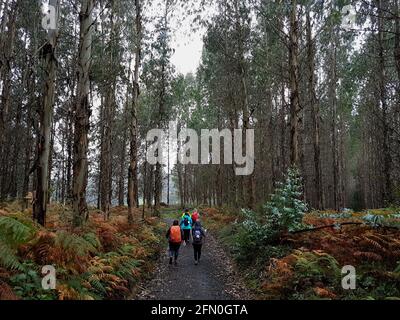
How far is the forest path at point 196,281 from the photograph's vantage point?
755 cm

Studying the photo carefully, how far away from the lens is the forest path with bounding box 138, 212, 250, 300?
7.55m

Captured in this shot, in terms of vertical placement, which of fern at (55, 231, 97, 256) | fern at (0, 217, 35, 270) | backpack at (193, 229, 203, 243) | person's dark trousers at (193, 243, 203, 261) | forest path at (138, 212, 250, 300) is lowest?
forest path at (138, 212, 250, 300)

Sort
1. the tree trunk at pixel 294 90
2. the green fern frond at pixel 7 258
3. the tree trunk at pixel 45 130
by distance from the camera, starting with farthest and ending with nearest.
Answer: the tree trunk at pixel 294 90
the tree trunk at pixel 45 130
the green fern frond at pixel 7 258

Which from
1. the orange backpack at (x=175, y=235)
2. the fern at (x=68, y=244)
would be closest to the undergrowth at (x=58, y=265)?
the fern at (x=68, y=244)

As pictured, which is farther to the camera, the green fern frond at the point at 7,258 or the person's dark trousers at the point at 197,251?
the person's dark trousers at the point at 197,251

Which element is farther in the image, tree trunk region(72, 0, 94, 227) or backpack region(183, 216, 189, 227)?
backpack region(183, 216, 189, 227)

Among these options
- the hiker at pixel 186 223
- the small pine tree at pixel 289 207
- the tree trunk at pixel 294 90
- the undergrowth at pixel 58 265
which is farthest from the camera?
the hiker at pixel 186 223

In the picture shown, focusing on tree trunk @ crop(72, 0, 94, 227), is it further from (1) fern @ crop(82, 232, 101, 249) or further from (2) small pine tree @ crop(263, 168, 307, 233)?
(2) small pine tree @ crop(263, 168, 307, 233)

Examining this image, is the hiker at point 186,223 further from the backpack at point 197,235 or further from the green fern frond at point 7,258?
the green fern frond at point 7,258

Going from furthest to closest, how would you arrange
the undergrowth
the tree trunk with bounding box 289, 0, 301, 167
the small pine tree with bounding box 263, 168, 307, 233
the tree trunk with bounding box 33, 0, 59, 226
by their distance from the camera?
the tree trunk with bounding box 289, 0, 301, 167 → the small pine tree with bounding box 263, 168, 307, 233 → the tree trunk with bounding box 33, 0, 59, 226 → the undergrowth

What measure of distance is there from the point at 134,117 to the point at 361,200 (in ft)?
116

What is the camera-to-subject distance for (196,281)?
889cm

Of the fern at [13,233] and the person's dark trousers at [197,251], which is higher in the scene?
the fern at [13,233]

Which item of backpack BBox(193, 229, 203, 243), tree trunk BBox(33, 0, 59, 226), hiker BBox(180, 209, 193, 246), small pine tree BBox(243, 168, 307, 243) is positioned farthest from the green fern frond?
hiker BBox(180, 209, 193, 246)
